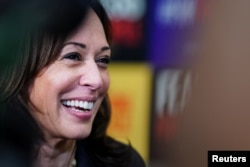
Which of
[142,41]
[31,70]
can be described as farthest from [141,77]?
[31,70]

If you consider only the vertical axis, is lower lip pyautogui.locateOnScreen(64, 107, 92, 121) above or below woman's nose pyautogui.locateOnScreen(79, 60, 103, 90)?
below

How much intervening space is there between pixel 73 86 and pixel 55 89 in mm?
50

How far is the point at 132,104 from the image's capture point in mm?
1352

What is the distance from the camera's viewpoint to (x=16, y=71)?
1169mm

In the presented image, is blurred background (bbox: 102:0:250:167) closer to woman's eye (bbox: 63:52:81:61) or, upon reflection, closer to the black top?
the black top

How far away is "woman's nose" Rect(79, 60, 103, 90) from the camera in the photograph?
123 centimetres

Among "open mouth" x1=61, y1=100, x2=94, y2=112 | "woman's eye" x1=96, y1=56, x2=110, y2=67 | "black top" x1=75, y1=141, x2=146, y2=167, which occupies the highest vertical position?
"woman's eye" x1=96, y1=56, x2=110, y2=67

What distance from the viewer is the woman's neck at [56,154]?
4.15ft

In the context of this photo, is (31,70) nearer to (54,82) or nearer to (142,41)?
(54,82)

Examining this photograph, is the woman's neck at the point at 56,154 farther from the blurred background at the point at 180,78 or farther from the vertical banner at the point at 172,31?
the vertical banner at the point at 172,31

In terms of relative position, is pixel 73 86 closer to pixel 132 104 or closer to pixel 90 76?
pixel 90 76

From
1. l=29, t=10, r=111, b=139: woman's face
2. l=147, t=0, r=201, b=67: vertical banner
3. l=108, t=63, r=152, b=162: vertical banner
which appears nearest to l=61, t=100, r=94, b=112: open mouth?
l=29, t=10, r=111, b=139: woman's face

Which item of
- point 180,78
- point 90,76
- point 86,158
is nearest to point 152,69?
point 180,78

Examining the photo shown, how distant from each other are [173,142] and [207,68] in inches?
9.3
